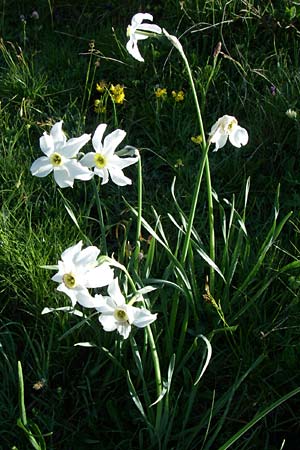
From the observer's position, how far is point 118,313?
1568 mm

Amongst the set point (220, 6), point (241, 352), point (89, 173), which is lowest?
point (241, 352)

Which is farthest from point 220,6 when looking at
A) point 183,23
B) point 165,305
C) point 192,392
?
point 192,392

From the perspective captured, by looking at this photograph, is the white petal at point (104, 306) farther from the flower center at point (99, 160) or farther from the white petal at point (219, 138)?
the white petal at point (219, 138)

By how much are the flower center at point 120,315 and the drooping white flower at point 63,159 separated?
1.00ft

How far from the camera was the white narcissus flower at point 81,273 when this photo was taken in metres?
1.50

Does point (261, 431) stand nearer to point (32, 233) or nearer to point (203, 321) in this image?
point (203, 321)

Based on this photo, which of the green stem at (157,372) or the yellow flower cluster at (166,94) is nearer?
the green stem at (157,372)

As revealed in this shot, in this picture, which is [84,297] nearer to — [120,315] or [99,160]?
[120,315]

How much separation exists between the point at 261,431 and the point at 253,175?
1.07 metres

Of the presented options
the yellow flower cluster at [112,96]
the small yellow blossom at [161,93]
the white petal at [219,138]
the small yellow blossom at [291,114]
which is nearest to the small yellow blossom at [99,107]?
the yellow flower cluster at [112,96]

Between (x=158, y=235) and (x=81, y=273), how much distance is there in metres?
0.91

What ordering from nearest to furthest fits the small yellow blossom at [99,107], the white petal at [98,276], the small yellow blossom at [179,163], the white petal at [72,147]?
the white petal at [98,276] → the white petal at [72,147] → the small yellow blossom at [179,163] → the small yellow blossom at [99,107]

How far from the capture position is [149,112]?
3010 mm

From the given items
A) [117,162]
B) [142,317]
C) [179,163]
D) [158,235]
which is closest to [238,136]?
[117,162]
